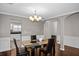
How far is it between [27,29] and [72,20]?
159 centimetres

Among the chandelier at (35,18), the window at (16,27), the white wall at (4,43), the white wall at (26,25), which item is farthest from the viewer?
the white wall at (4,43)

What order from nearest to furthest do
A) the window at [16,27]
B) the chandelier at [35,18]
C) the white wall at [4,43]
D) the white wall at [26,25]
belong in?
the window at [16,27]
the white wall at [26,25]
the chandelier at [35,18]
the white wall at [4,43]

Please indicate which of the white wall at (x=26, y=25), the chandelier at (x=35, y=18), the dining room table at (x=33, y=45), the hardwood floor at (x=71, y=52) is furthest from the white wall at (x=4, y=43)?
the hardwood floor at (x=71, y=52)

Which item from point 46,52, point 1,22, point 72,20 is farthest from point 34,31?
point 72,20

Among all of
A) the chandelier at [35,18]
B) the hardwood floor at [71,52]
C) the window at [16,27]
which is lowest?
the hardwood floor at [71,52]

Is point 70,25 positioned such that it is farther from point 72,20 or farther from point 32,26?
point 32,26

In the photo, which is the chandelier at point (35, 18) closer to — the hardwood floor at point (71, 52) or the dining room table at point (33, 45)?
the dining room table at point (33, 45)

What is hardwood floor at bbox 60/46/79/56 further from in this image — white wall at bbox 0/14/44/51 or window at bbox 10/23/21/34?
window at bbox 10/23/21/34

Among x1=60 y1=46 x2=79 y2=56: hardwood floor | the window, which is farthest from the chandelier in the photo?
x1=60 y1=46 x2=79 y2=56: hardwood floor

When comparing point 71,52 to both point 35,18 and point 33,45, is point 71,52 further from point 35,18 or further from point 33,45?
point 35,18

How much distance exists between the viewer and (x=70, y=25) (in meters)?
3.26

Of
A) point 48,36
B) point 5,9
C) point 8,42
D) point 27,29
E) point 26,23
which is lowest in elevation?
point 8,42

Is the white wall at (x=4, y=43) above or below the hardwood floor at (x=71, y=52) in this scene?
above

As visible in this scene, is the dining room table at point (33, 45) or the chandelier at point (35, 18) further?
the chandelier at point (35, 18)
